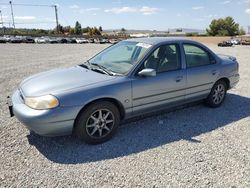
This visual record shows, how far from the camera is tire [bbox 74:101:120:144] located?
351 cm

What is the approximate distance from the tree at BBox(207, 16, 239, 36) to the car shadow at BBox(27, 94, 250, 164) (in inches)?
3603

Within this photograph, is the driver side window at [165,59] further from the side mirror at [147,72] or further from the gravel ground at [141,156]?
the gravel ground at [141,156]

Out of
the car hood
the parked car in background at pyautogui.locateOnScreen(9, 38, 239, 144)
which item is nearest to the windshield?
the parked car in background at pyautogui.locateOnScreen(9, 38, 239, 144)

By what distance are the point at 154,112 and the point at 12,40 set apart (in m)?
46.9

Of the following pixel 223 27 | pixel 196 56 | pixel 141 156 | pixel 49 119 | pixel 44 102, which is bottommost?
pixel 141 156

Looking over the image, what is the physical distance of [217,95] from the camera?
5281 millimetres

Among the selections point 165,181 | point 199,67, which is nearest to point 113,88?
point 165,181

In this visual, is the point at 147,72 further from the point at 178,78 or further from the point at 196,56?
the point at 196,56

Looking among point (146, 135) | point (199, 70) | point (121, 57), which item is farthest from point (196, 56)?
point (146, 135)

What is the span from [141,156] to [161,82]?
1361 millimetres

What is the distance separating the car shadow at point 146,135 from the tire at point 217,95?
12 centimetres

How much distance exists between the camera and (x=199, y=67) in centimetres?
480

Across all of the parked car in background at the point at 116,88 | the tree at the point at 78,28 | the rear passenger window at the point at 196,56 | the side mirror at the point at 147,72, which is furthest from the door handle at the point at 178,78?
the tree at the point at 78,28

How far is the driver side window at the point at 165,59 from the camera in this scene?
416 centimetres
